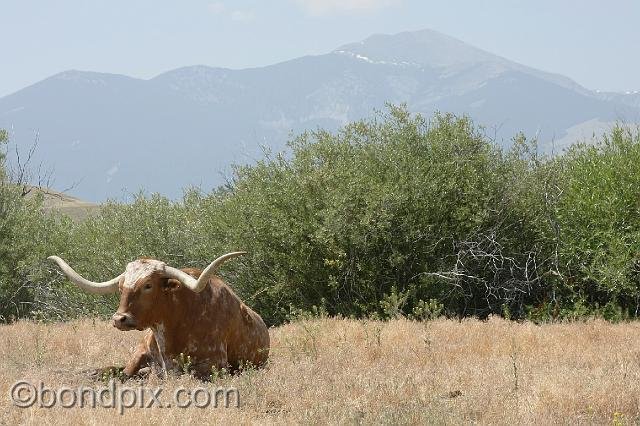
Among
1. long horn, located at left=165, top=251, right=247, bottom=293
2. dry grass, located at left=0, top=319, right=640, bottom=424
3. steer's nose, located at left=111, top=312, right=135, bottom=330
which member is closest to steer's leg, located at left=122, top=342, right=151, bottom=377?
dry grass, located at left=0, top=319, right=640, bottom=424

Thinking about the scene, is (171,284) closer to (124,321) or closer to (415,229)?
(124,321)

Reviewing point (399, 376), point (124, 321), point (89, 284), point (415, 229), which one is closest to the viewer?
point (124, 321)

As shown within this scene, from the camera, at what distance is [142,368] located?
9.90m

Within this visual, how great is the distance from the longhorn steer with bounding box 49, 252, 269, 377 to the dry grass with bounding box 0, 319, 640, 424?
2.05 ft

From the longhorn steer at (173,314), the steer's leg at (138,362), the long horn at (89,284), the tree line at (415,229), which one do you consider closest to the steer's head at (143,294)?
the longhorn steer at (173,314)

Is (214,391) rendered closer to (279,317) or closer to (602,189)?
(279,317)

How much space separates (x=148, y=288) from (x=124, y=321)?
1.83 ft

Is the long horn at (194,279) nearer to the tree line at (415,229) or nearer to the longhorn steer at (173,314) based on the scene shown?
the longhorn steer at (173,314)

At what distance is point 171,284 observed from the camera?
969 cm

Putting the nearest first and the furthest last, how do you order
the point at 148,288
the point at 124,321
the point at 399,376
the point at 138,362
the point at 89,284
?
the point at 124,321 < the point at 399,376 < the point at 148,288 < the point at 138,362 < the point at 89,284

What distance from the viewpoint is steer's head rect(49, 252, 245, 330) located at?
921 cm

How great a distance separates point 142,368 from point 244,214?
1349 cm

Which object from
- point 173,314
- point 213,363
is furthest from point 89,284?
point 213,363

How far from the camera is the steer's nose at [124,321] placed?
902 cm
